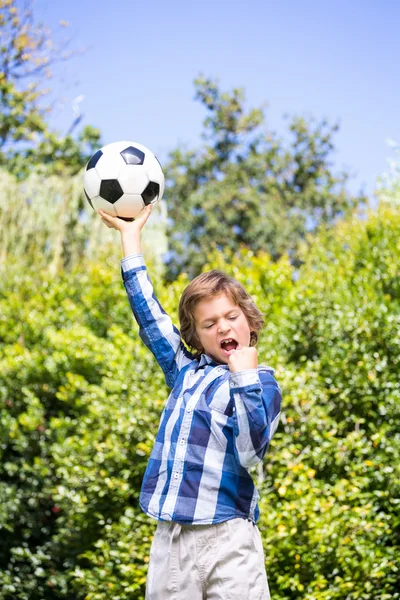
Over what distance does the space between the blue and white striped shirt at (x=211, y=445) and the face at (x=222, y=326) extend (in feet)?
0.20

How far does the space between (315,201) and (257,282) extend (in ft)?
56.0

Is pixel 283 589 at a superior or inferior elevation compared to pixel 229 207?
inferior

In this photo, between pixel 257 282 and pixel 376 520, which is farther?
pixel 257 282

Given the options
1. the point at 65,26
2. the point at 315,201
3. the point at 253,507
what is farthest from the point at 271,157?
the point at 253,507

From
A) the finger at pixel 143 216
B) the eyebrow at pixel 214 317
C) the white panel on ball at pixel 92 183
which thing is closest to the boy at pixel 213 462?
the eyebrow at pixel 214 317

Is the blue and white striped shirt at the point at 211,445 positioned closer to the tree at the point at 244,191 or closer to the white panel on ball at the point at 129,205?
the white panel on ball at the point at 129,205

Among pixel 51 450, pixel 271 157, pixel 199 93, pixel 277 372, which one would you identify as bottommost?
pixel 51 450

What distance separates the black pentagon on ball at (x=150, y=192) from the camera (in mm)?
2758

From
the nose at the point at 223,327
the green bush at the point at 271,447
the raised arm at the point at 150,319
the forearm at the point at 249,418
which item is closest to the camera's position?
the forearm at the point at 249,418

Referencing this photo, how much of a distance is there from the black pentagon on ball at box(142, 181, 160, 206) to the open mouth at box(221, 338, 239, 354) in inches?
28.0

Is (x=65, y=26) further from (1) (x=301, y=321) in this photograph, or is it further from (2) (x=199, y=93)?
(1) (x=301, y=321)

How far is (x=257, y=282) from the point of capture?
6199 mm

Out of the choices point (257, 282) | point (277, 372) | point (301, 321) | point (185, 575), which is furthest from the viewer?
point (257, 282)

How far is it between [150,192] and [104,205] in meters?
0.19
